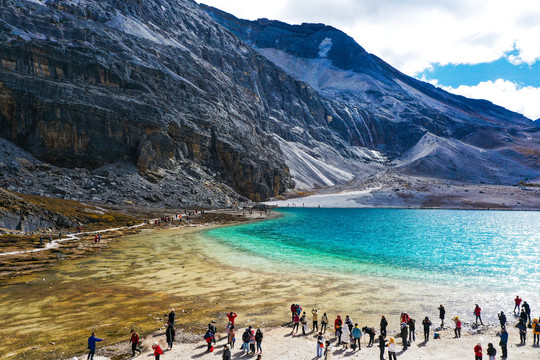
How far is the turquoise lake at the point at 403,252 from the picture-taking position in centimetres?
3173

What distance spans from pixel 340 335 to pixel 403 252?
3045 centimetres

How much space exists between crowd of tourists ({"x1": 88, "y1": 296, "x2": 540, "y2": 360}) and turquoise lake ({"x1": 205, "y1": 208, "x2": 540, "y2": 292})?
1122 cm

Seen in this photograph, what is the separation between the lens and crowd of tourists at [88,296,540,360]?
15.1 m

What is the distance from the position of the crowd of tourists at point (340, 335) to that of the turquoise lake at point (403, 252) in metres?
11.2

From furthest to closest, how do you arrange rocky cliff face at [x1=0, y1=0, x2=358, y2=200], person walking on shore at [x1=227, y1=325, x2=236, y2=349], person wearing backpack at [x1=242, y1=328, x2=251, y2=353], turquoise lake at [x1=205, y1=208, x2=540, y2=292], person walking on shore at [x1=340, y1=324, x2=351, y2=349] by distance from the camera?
rocky cliff face at [x1=0, y1=0, x2=358, y2=200] < turquoise lake at [x1=205, y1=208, x2=540, y2=292] < person walking on shore at [x1=340, y1=324, x2=351, y2=349] < person walking on shore at [x1=227, y1=325, x2=236, y2=349] < person wearing backpack at [x1=242, y1=328, x2=251, y2=353]

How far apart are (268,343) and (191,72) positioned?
449 feet

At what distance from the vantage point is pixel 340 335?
57.3ft

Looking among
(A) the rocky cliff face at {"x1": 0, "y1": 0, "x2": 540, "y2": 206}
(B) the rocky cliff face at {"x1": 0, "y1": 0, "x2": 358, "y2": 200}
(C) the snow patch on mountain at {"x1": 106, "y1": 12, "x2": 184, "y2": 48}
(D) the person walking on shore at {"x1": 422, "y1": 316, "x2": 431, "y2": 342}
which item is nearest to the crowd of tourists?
(D) the person walking on shore at {"x1": 422, "y1": 316, "x2": 431, "y2": 342}

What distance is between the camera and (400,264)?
36.4 metres

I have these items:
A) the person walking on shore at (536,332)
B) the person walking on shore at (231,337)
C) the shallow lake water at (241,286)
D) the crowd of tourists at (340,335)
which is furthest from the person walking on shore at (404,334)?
the person walking on shore at (231,337)

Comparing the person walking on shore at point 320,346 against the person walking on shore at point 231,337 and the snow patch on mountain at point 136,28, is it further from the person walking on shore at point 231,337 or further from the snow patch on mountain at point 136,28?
the snow patch on mountain at point 136,28

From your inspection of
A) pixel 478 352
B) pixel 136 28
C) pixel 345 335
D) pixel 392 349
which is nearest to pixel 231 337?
pixel 345 335

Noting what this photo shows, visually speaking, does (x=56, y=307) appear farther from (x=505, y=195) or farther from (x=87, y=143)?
(x=505, y=195)

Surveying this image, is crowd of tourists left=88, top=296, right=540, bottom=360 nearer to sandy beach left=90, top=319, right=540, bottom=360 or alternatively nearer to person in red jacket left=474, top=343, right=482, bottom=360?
person in red jacket left=474, top=343, right=482, bottom=360
